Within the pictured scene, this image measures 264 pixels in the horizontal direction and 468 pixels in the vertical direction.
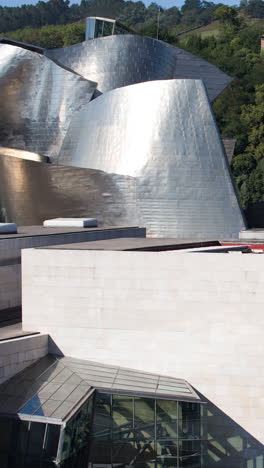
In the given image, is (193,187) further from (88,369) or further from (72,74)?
(88,369)

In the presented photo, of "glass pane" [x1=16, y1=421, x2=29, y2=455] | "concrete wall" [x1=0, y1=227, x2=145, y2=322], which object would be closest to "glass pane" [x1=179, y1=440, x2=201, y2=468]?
"glass pane" [x1=16, y1=421, x2=29, y2=455]

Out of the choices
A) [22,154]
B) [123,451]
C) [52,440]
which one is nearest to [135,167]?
[22,154]

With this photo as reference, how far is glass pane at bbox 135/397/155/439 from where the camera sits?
47.5 feet

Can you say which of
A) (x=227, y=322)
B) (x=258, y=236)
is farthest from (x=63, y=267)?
(x=258, y=236)

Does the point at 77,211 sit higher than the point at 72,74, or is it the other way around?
the point at 72,74

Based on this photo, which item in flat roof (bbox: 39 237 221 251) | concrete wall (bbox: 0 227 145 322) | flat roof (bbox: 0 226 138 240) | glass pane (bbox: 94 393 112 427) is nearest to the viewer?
glass pane (bbox: 94 393 112 427)

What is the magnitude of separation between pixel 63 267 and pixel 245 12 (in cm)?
16338

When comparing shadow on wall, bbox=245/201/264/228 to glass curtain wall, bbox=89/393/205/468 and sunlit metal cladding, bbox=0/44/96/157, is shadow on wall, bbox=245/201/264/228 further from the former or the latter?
glass curtain wall, bbox=89/393/205/468

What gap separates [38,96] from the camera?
3009 centimetres

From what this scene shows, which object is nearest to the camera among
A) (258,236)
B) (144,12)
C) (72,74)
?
(258,236)

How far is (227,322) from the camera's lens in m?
15.5

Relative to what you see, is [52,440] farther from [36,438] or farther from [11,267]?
[11,267]

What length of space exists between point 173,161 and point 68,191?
3.84 metres

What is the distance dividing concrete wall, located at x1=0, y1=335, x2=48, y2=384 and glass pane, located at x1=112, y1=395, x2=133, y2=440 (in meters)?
2.36
